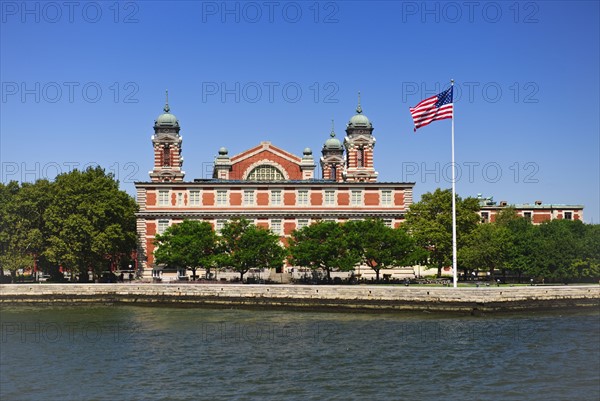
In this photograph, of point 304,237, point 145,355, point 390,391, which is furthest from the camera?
point 304,237

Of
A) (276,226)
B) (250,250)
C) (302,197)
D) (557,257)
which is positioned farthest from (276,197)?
(557,257)

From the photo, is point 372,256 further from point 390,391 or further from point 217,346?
point 390,391

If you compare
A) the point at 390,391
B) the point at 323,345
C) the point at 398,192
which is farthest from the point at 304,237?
the point at 390,391

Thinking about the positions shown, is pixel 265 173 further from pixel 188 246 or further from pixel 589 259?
pixel 589 259

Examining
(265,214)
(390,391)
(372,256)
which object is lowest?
(390,391)

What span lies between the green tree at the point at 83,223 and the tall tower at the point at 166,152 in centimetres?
1231

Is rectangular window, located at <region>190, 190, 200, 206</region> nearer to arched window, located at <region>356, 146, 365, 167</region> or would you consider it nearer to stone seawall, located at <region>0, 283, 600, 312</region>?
stone seawall, located at <region>0, 283, 600, 312</region>

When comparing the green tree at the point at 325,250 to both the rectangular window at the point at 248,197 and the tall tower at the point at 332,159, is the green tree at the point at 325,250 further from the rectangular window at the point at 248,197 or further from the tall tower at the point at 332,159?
the tall tower at the point at 332,159

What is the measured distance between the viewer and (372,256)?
64.8m

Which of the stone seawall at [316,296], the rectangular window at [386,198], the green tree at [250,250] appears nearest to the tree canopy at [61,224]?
the stone seawall at [316,296]

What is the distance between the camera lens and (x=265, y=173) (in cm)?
9031

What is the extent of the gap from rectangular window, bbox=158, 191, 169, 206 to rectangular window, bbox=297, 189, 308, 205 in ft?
54.1

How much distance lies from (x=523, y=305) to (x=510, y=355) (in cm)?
1857

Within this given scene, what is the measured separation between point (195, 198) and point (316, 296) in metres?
29.5
